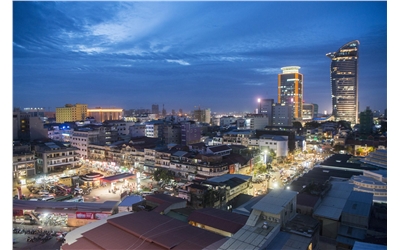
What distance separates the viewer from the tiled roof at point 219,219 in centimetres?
543

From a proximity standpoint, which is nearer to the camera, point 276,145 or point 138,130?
point 276,145

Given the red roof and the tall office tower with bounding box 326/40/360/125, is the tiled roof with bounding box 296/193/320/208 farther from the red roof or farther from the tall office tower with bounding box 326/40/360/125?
the tall office tower with bounding box 326/40/360/125

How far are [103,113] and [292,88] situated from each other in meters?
32.8

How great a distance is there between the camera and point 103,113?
129ft

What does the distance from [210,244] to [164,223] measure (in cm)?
120

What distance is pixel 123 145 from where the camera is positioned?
48.9 ft

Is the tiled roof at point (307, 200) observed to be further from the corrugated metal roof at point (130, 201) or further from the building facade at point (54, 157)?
the building facade at point (54, 157)

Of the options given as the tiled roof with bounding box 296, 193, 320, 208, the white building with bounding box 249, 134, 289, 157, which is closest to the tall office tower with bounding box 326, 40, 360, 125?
the white building with bounding box 249, 134, 289, 157

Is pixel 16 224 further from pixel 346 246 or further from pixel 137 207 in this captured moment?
pixel 346 246

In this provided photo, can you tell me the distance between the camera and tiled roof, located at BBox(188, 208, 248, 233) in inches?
214

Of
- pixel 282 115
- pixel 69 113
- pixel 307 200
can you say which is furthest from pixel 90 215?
pixel 69 113

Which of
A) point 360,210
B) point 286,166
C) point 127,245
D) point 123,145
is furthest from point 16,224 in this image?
point 286,166

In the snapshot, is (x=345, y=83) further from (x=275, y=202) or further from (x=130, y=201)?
(x=130, y=201)

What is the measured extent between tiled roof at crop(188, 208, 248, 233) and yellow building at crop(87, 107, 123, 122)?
118ft
